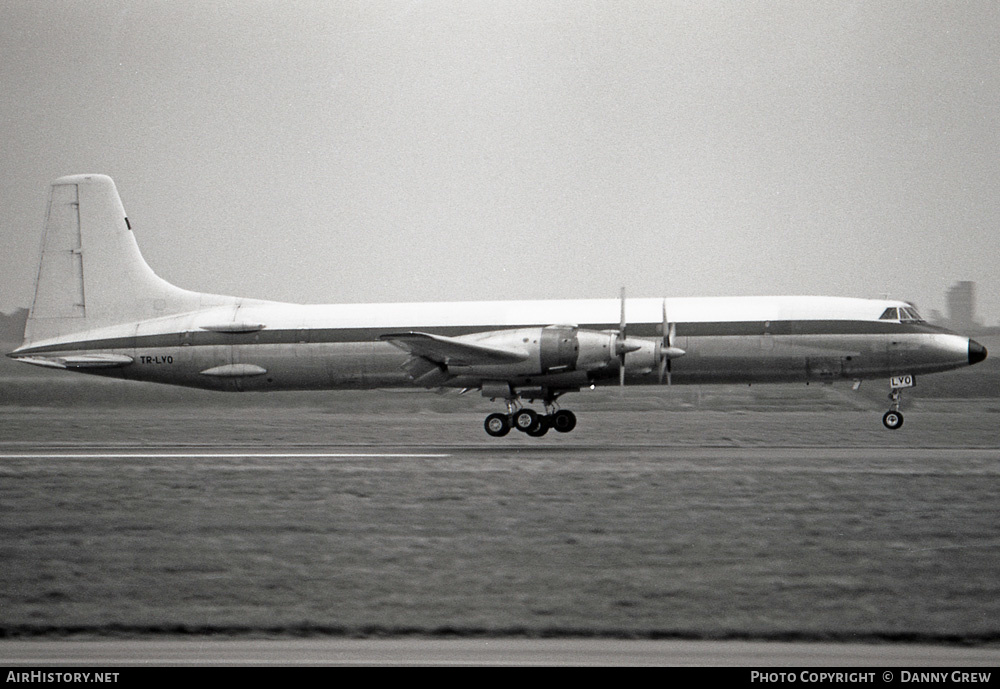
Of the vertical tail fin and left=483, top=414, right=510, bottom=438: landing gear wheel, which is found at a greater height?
the vertical tail fin

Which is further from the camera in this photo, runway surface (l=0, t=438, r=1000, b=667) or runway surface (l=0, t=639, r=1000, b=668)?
runway surface (l=0, t=438, r=1000, b=667)

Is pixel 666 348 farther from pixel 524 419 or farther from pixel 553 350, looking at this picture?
pixel 524 419

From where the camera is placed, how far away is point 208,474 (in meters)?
20.1

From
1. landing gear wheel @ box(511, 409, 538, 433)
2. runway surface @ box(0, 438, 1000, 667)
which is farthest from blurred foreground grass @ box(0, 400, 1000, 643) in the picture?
landing gear wheel @ box(511, 409, 538, 433)

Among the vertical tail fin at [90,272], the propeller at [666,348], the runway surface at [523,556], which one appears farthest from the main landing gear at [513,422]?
the vertical tail fin at [90,272]

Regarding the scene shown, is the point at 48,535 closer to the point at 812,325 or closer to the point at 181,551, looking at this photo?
A: the point at 181,551

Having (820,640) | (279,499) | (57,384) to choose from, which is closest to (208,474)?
(279,499)

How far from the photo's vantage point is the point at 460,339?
2814cm

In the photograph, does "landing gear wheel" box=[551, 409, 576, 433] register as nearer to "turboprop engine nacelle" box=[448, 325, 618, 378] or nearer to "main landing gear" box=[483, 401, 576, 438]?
"main landing gear" box=[483, 401, 576, 438]

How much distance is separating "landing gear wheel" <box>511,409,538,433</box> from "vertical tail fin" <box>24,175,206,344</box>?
36.7 feet

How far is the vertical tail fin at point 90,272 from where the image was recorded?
31.6 meters

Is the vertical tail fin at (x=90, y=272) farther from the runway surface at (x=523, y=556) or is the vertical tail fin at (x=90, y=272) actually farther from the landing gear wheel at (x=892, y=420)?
the landing gear wheel at (x=892, y=420)

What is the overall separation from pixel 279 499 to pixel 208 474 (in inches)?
155

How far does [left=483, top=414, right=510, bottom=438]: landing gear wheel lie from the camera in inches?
1095
